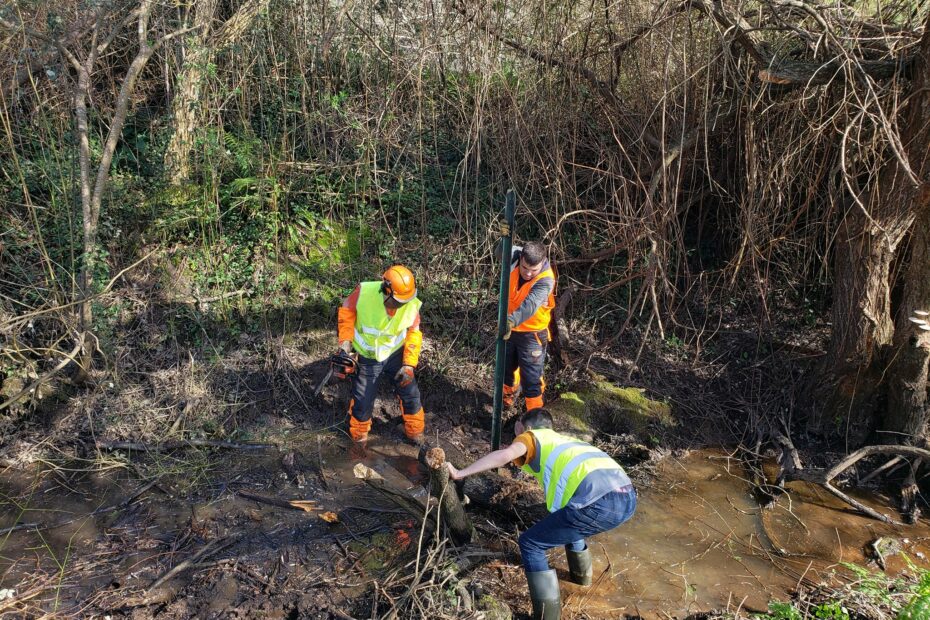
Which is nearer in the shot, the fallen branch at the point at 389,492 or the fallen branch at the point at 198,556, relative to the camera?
the fallen branch at the point at 198,556

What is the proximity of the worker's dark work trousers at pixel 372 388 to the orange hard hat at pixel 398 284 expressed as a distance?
0.72m

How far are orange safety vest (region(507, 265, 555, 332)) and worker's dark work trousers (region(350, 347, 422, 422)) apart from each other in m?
1.19

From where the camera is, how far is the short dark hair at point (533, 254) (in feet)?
17.7

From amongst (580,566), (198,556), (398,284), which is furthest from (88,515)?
(580,566)

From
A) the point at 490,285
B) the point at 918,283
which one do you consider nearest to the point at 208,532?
the point at 490,285

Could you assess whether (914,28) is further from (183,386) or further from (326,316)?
(183,386)

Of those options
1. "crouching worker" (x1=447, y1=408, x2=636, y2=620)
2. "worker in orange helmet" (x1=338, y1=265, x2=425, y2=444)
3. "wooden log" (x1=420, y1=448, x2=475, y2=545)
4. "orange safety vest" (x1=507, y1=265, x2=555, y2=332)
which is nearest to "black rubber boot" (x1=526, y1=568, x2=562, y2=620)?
"crouching worker" (x1=447, y1=408, x2=636, y2=620)

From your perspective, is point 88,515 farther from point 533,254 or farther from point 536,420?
point 533,254

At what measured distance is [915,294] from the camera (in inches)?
215

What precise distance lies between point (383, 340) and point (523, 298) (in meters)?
1.40

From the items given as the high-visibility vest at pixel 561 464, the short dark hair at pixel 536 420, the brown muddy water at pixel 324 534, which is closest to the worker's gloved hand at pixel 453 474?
the high-visibility vest at pixel 561 464

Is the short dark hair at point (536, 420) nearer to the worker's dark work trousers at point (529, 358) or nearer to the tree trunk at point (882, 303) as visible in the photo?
the worker's dark work trousers at point (529, 358)

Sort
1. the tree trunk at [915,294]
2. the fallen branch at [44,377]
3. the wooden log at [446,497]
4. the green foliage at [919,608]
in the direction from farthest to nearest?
1. the tree trunk at [915,294]
2. the fallen branch at [44,377]
3. the wooden log at [446,497]
4. the green foliage at [919,608]

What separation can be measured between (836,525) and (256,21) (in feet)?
25.3
